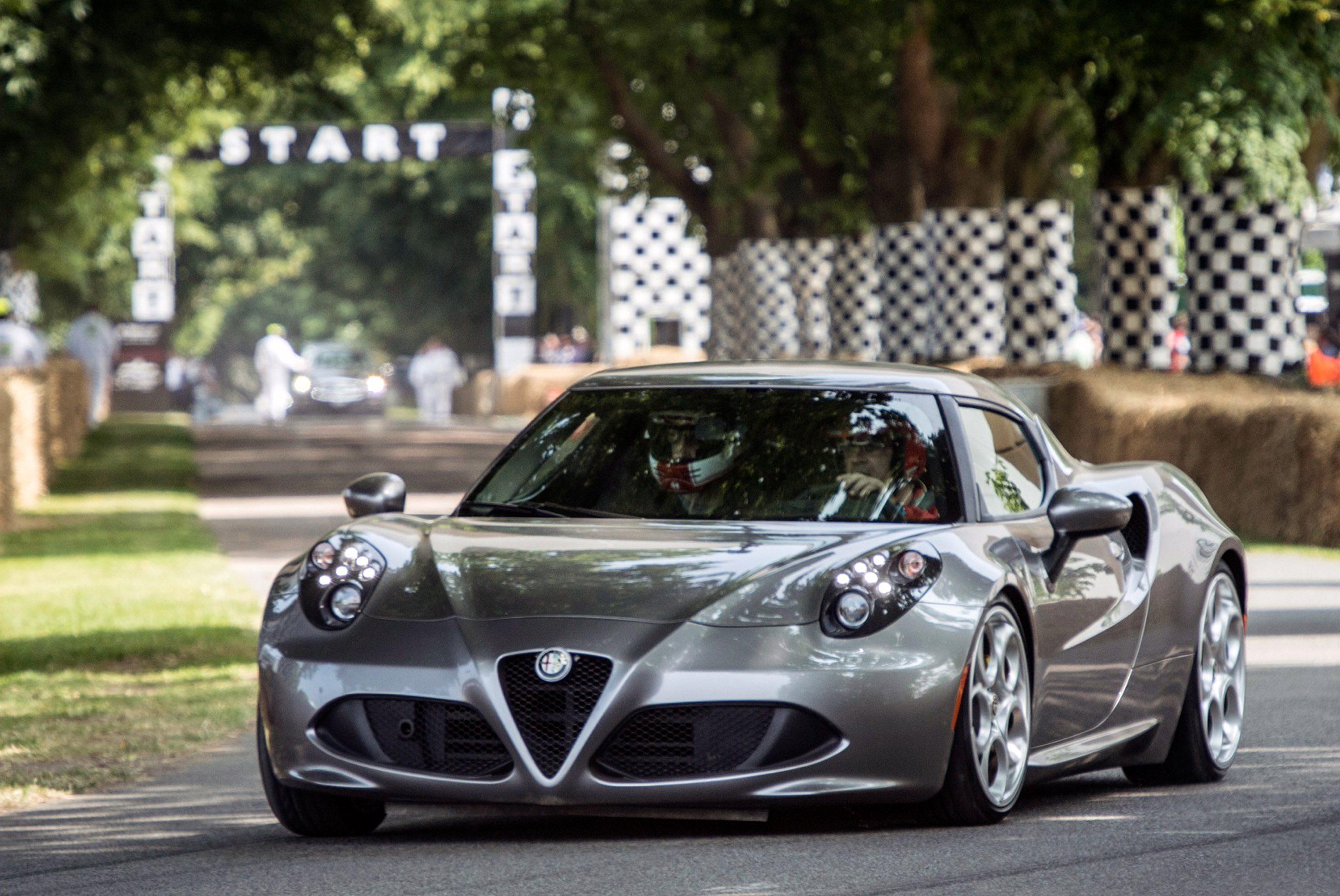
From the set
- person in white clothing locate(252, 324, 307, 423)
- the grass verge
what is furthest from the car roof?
person in white clothing locate(252, 324, 307, 423)

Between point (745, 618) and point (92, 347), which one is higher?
point (92, 347)

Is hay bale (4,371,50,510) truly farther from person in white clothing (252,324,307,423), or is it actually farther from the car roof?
person in white clothing (252,324,307,423)

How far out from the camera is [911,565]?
6.05 m

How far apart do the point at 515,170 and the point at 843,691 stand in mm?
40851

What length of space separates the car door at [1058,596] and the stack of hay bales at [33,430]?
1261 cm

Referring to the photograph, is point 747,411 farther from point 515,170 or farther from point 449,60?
point 515,170

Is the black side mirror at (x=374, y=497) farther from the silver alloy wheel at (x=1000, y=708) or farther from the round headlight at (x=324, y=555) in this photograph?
the silver alloy wheel at (x=1000, y=708)

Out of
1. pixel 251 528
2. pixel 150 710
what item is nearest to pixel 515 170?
pixel 251 528

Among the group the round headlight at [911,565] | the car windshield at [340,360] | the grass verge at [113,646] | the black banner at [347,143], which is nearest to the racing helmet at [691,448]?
the round headlight at [911,565]

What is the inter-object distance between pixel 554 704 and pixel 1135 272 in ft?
57.2

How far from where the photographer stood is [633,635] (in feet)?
19.1

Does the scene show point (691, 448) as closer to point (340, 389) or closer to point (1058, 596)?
point (1058, 596)

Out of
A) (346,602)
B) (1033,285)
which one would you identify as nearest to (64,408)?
(1033,285)

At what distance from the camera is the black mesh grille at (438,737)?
5.85 metres
